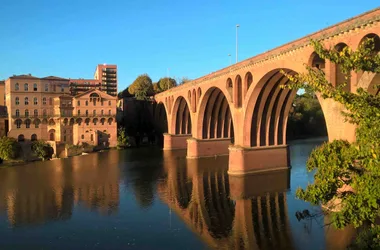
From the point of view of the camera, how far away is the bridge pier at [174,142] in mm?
65750

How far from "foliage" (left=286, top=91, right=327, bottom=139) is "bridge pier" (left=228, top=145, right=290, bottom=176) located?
4605cm

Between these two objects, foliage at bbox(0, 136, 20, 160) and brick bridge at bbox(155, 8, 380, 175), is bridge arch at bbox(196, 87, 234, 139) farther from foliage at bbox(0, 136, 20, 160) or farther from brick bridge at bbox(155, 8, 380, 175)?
foliage at bbox(0, 136, 20, 160)

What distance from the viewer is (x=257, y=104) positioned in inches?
1515

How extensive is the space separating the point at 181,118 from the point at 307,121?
36.5 m

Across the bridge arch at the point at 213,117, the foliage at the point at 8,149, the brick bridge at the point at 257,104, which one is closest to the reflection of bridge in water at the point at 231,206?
the brick bridge at the point at 257,104

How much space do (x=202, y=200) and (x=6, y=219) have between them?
1582cm

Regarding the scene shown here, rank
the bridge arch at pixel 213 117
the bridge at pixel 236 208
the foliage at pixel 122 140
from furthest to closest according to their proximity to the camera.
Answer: the foliage at pixel 122 140
the bridge arch at pixel 213 117
the bridge at pixel 236 208

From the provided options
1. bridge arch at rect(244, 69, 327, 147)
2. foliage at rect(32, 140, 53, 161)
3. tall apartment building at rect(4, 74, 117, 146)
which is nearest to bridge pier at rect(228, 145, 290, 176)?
bridge arch at rect(244, 69, 327, 147)

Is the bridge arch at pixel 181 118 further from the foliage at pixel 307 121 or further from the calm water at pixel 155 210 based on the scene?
the foliage at pixel 307 121

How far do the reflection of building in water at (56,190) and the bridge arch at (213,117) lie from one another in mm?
15092

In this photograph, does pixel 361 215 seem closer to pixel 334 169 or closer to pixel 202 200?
pixel 334 169

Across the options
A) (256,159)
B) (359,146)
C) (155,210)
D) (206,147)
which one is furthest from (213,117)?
(359,146)

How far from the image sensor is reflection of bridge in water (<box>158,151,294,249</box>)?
21.0 meters

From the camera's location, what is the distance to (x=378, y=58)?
30.4ft
